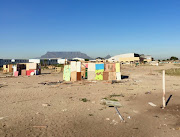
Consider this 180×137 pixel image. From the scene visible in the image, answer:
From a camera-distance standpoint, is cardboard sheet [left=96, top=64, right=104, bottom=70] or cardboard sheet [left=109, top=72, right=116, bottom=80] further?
cardboard sheet [left=96, top=64, right=104, bottom=70]

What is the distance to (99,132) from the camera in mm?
5469

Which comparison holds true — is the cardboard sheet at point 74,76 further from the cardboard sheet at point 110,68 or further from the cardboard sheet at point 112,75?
the cardboard sheet at point 112,75

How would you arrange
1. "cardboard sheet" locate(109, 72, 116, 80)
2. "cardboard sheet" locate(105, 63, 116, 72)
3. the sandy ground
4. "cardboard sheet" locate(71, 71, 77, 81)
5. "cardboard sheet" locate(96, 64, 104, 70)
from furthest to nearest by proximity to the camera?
"cardboard sheet" locate(105, 63, 116, 72), "cardboard sheet" locate(96, 64, 104, 70), "cardboard sheet" locate(109, 72, 116, 80), "cardboard sheet" locate(71, 71, 77, 81), the sandy ground

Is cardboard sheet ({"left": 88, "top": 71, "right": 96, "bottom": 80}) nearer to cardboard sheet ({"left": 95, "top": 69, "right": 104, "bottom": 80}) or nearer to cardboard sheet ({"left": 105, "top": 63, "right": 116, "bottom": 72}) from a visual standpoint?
cardboard sheet ({"left": 95, "top": 69, "right": 104, "bottom": 80})

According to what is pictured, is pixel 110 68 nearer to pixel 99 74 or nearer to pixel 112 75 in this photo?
pixel 112 75

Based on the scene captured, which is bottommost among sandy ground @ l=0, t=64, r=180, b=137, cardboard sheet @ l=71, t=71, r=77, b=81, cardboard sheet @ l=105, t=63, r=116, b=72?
sandy ground @ l=0, t=64, r=180, b=137

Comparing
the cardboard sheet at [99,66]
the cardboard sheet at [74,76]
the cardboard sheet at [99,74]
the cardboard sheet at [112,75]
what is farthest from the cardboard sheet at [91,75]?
the cardboard sheet at [112,75]

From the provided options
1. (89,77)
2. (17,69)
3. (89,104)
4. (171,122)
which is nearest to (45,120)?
(89,104)

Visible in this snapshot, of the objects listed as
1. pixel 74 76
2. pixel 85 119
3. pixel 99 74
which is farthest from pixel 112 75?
pixel 85 119

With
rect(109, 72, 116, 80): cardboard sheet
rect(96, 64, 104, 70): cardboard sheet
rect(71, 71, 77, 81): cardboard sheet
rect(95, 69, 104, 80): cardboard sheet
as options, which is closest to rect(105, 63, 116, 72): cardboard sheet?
rect(109, 72, 116, 80): cardboard sheet

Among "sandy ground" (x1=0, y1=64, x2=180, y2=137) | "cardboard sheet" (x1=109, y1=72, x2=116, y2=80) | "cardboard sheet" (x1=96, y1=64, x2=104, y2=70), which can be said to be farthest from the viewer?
"cardboard sheet" (x1=96, y1=64, x2=104, y2=70)

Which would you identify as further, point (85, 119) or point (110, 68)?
point (110, 68)

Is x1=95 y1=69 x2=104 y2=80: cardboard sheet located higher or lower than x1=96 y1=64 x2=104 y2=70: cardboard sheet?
lower

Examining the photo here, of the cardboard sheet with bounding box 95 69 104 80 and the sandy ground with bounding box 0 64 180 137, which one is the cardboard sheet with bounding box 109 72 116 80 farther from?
the sandy ground with bounding box 0 64 180 137
